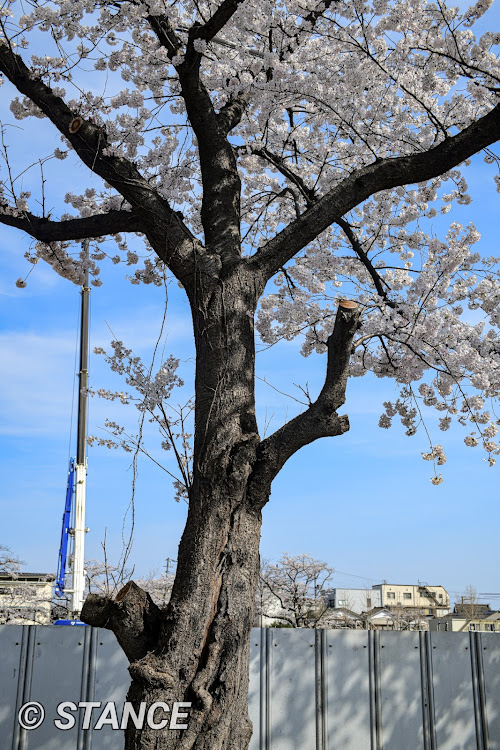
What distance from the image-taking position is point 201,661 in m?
2.69

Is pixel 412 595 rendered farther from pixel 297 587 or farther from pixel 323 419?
pixel 323 419

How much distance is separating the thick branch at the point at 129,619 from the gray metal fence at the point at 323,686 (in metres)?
1.91

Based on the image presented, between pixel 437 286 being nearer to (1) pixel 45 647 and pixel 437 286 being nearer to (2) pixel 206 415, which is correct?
(2) pixel 206 415

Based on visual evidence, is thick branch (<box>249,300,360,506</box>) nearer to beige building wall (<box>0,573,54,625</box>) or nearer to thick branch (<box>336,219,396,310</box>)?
thick branch (<box>336,219,396,310</box>)

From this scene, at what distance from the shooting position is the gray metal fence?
14.4ft

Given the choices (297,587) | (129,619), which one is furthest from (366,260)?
(297,587)

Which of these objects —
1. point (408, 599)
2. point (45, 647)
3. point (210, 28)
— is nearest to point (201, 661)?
point (45, 647)

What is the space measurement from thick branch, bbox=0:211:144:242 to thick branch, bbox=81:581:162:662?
6.53 ft

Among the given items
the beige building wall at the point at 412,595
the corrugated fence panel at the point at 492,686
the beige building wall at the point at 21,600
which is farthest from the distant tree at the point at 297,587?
the beige building wall at the point at 412,595

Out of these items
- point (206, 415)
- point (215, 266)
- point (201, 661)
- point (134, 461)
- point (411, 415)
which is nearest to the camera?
point (201, 661)

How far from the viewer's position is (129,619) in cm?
274

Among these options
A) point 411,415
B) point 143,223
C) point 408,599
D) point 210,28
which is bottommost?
point 408,599

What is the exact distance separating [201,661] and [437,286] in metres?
3.67

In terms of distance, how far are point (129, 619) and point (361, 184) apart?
2.51m
